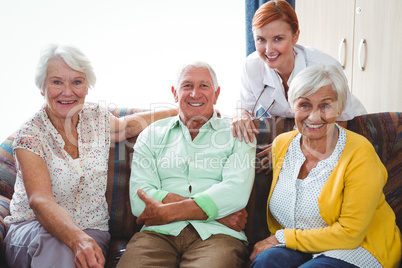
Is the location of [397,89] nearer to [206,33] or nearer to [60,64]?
[206,33]

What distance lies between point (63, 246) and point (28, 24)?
2130 mm

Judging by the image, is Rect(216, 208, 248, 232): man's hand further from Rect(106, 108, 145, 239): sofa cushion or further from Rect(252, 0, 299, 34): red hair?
Rect(252, 0, 299, 34): red hair

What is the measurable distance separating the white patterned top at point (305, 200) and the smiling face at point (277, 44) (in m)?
0.61

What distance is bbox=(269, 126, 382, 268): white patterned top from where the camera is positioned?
4.75 feet

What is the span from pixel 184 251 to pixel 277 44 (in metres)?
1.15

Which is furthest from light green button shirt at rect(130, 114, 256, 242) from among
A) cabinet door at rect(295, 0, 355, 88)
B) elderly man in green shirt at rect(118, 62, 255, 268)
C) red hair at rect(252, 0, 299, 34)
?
cabinet door at rect(295, 0, 355, 88)

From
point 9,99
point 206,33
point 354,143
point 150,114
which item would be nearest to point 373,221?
point 354,143

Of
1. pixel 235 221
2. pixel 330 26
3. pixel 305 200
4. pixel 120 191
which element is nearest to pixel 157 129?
pixel 120 191

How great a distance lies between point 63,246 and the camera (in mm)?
1538

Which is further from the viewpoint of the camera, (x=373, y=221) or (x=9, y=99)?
(x=9, y=99)

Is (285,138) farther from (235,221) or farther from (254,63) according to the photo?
(254,63)

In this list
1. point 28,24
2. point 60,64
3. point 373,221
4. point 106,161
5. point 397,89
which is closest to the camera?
point 373,221

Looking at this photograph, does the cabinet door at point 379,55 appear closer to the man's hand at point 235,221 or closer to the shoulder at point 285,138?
the shoulder at point 285,138

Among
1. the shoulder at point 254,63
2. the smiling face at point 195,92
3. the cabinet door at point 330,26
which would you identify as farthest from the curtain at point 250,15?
the smiling face at point 195,92
